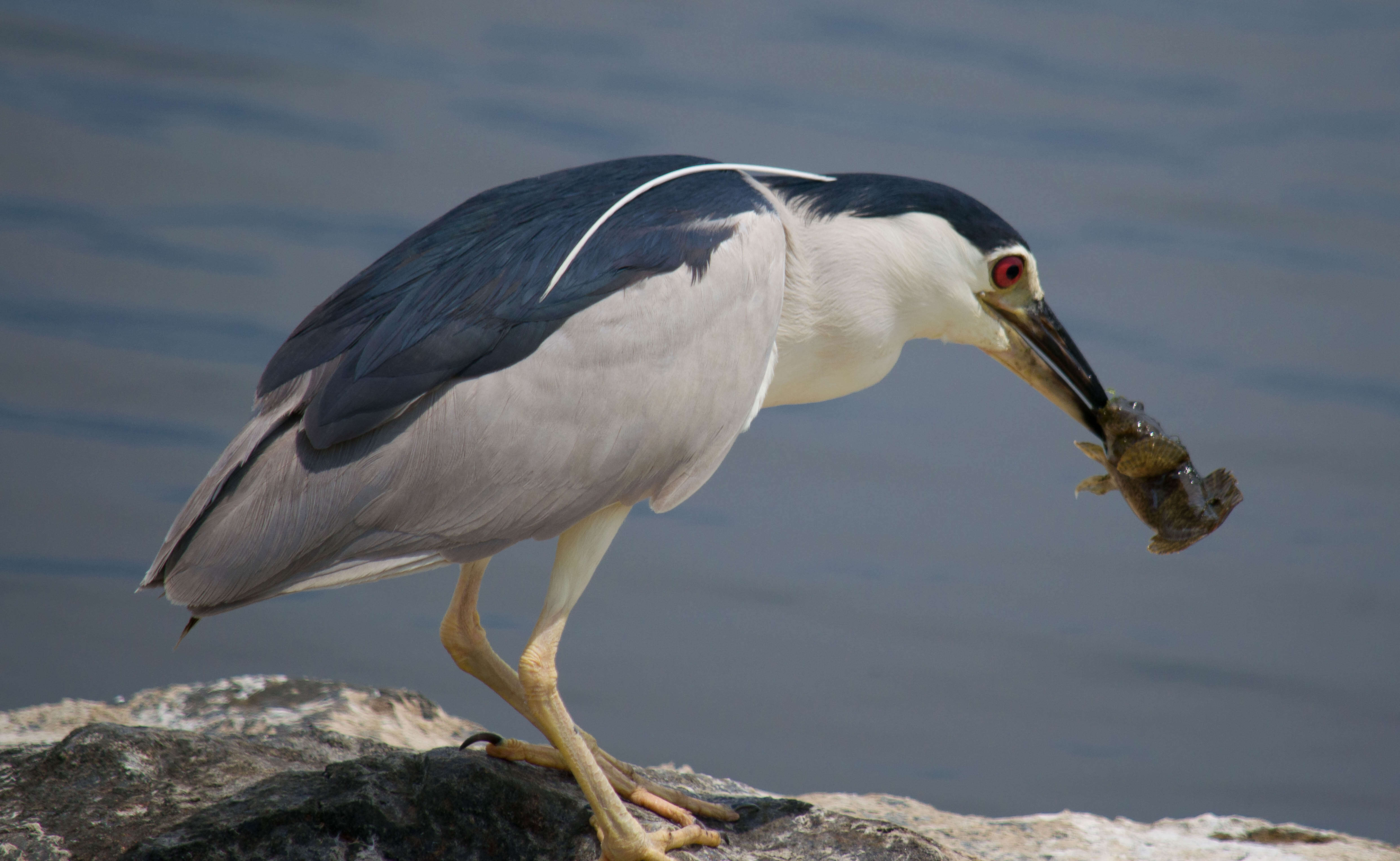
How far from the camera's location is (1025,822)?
3.09m

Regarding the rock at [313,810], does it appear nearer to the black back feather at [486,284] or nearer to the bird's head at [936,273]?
the black back feather at [486,284]

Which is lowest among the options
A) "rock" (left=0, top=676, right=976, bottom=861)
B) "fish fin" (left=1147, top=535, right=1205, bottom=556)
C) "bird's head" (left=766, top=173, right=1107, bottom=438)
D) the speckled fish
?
"rock" (left=0, top=676, right=976, bottom=861)

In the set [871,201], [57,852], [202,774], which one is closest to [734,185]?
[871,201]

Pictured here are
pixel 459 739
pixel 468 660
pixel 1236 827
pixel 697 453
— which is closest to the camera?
pixel 697 453

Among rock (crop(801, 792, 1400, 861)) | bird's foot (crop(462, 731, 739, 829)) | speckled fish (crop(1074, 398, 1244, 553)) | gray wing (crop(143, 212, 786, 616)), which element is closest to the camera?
gray wing (crop(143, 212, 786, 616))

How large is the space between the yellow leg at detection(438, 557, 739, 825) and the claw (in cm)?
1

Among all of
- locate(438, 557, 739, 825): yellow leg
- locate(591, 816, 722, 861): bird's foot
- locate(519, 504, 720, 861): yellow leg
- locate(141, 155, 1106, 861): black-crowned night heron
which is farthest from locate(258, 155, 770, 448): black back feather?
locate(591, 816, 722, 861): bird's foot

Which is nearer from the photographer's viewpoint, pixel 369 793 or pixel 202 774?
pixel 369 793

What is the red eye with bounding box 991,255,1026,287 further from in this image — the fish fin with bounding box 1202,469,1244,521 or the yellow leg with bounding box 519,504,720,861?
the yellow leg with bounding box 519,504,720,861

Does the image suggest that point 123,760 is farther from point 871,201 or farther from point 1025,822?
point 1025,822

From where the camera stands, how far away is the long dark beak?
8.13 ft

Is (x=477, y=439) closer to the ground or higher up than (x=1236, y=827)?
closer to the ground

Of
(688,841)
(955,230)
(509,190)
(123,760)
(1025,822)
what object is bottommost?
(123,760)

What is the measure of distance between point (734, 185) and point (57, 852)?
1.57m
